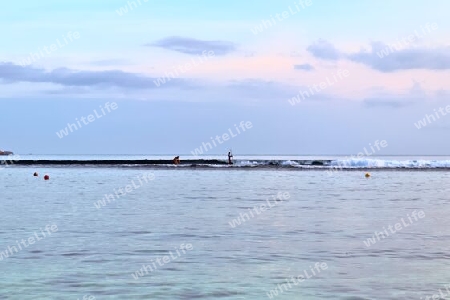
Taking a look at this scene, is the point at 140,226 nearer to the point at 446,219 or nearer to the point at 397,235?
the point at 397,235

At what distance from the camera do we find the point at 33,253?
15070 mm

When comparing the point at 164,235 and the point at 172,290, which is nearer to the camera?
the point at 172,290

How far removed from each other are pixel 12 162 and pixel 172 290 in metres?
94.0

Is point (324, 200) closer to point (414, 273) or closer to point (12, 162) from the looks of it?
point (414, 273)

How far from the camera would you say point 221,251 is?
15453 millimetres

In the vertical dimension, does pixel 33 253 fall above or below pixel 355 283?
above

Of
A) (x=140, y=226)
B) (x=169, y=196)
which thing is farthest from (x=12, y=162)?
(x=140, y=226)

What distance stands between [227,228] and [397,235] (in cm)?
497

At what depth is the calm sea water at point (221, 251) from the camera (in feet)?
38.0

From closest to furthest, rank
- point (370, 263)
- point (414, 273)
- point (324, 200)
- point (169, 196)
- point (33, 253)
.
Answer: point (414, 273) → point (370, 263) → point (33, 253) → point (324, 200) → point (169, 196)

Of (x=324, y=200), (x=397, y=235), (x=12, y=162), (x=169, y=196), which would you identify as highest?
(x=12, y=162)

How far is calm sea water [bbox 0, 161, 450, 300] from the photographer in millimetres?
11570

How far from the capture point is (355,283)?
39.2ft

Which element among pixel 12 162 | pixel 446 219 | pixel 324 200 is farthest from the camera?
pixel 12 162
